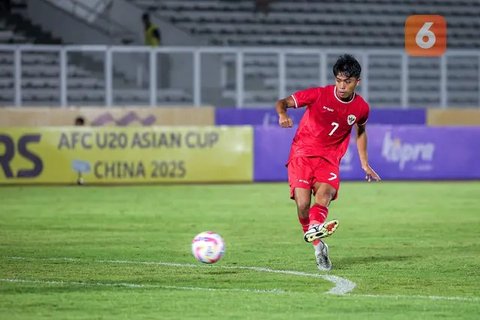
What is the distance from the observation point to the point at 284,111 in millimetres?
11430

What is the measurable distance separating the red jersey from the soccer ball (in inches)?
50.7

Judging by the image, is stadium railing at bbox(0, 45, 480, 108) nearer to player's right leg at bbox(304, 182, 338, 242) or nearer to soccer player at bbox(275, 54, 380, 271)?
soccer player at bbox(275, 54, 380, 271)

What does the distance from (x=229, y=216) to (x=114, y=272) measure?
308 inches

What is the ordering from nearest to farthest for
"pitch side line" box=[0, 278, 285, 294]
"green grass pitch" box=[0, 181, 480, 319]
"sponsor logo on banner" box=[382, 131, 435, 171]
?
"green grass pitch" box=[0, 181, 480, 319]
"pitch side line" box=[0, 278, 285, 294]
"sponsor logo on banner" box=[382, 131, 435, 171]

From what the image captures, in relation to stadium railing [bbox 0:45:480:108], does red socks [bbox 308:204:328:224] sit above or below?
below

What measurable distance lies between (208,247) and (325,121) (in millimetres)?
1719

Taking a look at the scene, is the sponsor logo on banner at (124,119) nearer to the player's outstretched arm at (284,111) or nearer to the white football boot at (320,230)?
the player's outstretched arm at (284,111)

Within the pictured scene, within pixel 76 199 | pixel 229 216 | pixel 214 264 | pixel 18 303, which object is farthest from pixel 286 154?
pixel 18 303

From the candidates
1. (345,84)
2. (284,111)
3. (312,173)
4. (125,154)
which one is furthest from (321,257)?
(125,154)

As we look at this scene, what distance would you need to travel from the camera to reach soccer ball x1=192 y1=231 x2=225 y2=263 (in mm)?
11484

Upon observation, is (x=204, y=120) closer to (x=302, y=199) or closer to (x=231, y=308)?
(x=302, y=199)

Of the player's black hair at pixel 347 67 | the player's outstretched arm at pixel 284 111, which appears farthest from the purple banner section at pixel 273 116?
the player's black hair at pixel 347 67

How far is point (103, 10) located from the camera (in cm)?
3312

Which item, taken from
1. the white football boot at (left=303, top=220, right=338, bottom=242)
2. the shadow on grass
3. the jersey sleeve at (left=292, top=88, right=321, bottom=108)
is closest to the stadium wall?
the shadow on grass
